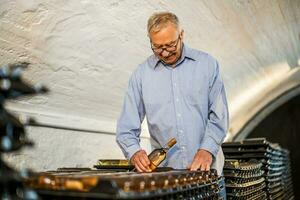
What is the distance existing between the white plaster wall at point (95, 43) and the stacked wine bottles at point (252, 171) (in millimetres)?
1402

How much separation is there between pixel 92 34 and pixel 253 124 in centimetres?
792

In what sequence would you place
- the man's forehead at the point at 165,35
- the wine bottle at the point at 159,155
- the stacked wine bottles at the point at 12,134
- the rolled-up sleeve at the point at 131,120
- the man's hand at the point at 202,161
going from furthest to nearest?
the rolled-up sleeve at the point at 131,120 → the man's forehead at the point at 165,35 → the wine bottle at the point at 159,155 → the man's hand at the point at 202,161 → the stacked wine bottles at the point at 12,134

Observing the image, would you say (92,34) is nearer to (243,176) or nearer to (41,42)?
(41,42)

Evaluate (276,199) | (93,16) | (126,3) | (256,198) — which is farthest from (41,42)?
(276,199)

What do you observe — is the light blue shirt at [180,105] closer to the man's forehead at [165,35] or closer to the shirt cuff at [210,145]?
the shirt cuff at [210,145]

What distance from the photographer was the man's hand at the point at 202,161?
7.82 ft

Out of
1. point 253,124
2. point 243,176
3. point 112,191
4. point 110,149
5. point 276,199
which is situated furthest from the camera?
point 253,124

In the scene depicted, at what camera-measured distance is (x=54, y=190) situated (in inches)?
56.7

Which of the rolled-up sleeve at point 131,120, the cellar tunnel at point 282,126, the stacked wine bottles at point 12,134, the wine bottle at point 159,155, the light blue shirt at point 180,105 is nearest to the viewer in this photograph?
the stacked wine bottles at point 12,134

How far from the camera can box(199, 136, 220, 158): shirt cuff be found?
2.61 m

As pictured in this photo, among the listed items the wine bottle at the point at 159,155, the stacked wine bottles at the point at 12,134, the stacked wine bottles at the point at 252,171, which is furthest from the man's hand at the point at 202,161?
the stacked wine bottles at the point at 12,134

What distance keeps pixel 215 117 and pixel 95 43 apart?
136cm

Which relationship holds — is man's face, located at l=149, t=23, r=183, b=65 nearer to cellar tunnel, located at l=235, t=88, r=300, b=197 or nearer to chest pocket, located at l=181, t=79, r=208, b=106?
chest pocket, located at l=181, t=79, r=208, b=106

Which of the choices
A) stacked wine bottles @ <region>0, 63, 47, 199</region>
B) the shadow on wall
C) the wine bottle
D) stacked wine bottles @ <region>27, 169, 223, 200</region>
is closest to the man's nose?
the wine bottle
